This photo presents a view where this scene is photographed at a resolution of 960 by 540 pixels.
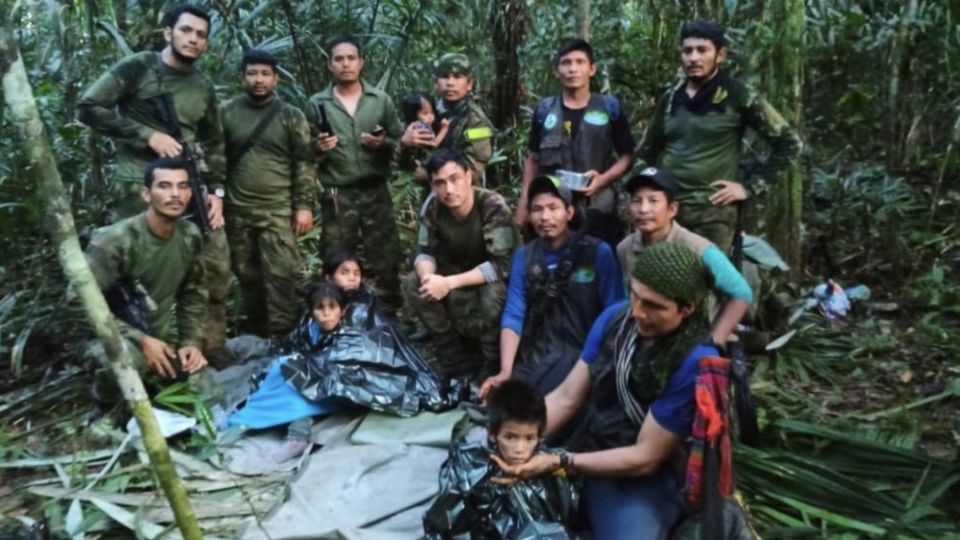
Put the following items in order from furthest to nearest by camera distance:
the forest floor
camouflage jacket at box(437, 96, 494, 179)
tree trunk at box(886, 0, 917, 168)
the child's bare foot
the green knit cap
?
1. tree trunk at box(886, 0, 917, 168)
2. camouflage jacket at box(437, 96, 494, 179)
3. the child's bare foot
4. the forest floor
5. the green knit cap

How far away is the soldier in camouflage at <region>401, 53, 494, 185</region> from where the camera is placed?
222 inches

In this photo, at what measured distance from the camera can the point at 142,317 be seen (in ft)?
16.0

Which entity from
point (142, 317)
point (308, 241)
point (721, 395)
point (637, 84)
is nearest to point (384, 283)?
point (308, 241)

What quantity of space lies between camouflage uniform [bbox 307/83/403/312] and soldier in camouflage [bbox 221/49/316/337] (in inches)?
6.1

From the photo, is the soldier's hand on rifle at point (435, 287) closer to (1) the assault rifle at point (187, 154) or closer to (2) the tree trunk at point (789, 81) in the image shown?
(1) the assault rifle at point (187, 154)

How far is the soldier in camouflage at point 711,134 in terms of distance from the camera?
486cm

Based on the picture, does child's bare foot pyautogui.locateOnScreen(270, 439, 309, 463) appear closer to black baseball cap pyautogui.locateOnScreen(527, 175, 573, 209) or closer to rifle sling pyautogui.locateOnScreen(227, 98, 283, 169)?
black baseball cap pyautogui.locateOnScreen(527, 175, 573, 209)

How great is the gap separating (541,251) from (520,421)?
1570mm

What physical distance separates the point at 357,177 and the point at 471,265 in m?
1.18

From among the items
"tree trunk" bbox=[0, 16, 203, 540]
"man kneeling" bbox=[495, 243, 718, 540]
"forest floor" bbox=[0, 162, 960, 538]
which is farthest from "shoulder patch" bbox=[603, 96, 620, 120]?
"tree trunk" bbox=[0, 16, 203, 540]

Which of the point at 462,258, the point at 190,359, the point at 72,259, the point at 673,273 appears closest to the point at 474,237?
the point at 462,258

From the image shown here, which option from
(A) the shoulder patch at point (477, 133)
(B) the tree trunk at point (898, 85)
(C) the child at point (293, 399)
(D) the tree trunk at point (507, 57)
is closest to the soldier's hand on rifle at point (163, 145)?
A: (C) the child at point (293, 399)

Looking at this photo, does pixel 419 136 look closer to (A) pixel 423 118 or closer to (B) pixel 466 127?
(A) pixel 423 118

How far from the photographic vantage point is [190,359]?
4934mm
